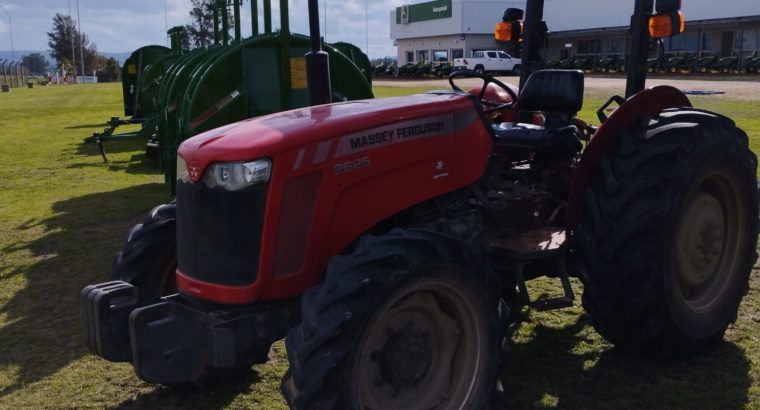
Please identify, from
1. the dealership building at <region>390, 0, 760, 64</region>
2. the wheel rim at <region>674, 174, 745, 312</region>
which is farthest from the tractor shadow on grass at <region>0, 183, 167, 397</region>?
the dealership building at <region>390, 0, 760, 64</region>

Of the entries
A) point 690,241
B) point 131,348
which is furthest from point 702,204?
point 131,348

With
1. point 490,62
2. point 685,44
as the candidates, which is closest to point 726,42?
point 685,44

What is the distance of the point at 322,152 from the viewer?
2947mm

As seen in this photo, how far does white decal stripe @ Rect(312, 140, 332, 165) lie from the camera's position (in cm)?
293

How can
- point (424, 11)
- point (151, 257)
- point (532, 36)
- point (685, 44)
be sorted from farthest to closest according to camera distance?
A: point (424, 11), point (685, 44), point (532, 36), point (151, 257)

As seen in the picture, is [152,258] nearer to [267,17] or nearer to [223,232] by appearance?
[223,232]

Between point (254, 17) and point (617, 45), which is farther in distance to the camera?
point (617, 45)

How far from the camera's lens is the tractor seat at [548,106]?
13.2 feet

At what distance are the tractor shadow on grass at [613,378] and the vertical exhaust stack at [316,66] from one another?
182 centimetres

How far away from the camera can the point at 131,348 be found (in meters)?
2.99

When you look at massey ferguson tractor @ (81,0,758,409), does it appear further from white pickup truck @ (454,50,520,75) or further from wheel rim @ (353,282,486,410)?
white pickup truck @ (454,50,520,75)

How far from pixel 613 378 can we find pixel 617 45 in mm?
48071

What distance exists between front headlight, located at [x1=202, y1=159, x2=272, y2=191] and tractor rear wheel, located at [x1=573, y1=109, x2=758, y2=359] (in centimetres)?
157

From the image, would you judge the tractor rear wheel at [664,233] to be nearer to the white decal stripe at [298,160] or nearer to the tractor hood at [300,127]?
the tractor hood at [300,127]
